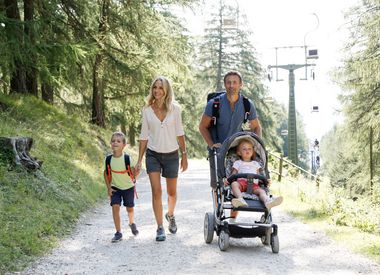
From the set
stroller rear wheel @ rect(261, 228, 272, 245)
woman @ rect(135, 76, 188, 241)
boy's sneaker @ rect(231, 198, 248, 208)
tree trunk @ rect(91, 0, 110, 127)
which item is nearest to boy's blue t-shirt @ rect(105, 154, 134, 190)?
woman @ rect(135, 76, 188, 241)

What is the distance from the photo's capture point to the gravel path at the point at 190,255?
5559 mm

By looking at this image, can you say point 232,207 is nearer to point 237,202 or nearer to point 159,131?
point 237,202

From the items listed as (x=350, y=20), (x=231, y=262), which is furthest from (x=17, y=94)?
(x=350, y=20)

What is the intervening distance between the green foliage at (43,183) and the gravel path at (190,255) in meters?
0.29

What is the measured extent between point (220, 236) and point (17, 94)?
11866 millimetres

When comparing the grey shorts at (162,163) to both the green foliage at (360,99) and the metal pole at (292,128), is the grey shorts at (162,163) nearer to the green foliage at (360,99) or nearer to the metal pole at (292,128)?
the green foliage at (360,99)

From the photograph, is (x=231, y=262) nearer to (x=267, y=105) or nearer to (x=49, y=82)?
(x=49, y=82)

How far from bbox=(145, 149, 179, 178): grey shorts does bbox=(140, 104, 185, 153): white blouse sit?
3.0 inches

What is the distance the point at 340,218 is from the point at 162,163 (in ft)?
10.9

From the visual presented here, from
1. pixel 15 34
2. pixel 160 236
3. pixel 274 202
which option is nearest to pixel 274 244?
pixel 274 202

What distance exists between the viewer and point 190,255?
6211 millimetres

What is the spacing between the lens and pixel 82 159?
14828 millimetres

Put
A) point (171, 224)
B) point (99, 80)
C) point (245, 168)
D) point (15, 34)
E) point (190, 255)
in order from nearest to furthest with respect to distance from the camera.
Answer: point (190, 255) → point (245, 168) → point (171, 224) → point (15, 34) → point (99, 80)

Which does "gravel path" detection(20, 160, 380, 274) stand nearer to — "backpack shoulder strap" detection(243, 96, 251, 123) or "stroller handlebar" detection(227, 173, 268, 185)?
"stroller handlebar" detection(227, 173, 268, 185)
